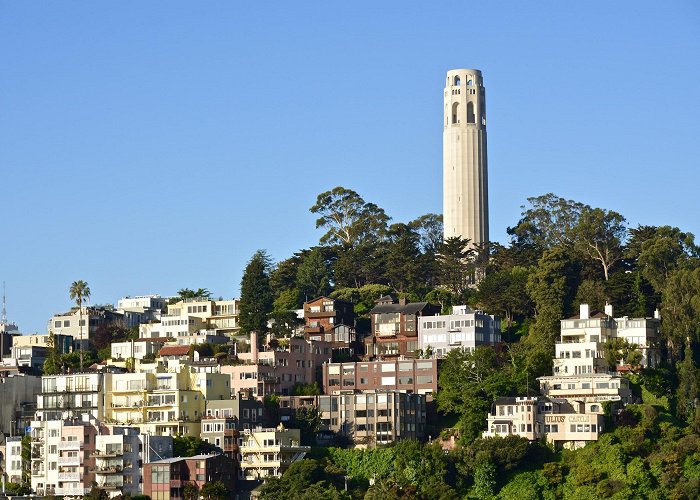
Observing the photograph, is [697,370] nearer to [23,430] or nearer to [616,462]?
[616,462]

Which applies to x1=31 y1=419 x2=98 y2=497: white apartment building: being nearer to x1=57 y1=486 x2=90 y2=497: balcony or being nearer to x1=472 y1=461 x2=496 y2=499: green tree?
x1=57 y1=486 x2=90 y2=497: balcony

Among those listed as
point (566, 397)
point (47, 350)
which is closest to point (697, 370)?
point (566, 397)

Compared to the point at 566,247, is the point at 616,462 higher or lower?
lower

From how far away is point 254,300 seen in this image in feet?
381

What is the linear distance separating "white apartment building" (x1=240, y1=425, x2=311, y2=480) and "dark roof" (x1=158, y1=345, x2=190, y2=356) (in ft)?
61.5

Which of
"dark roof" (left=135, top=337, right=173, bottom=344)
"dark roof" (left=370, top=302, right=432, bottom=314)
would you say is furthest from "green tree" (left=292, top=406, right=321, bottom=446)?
"dark roof" (left=135, top=337, right=173, bottom=344)

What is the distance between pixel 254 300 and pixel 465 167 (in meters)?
18.1

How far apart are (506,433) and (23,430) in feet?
91.6

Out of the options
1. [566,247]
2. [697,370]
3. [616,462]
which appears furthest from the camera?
[566,247]

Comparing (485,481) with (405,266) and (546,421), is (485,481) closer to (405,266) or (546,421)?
(546,421)

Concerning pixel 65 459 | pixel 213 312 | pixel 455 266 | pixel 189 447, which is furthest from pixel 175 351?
pixel 65 459

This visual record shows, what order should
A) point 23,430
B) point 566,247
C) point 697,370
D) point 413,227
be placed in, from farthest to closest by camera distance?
1. point 413,227
2. point 566,247
3. point 23,430
4. point 697,370

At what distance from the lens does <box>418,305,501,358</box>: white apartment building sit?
106 meters

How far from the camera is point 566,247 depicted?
379 ft
